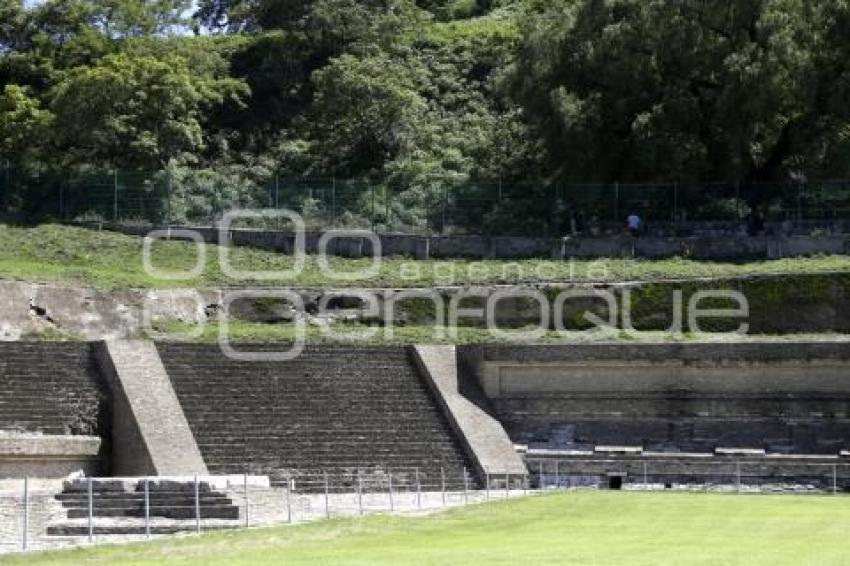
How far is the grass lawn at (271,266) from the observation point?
4503cm

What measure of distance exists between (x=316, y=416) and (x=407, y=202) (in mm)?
15452

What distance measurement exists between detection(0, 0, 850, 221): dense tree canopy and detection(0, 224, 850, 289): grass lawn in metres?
3.15

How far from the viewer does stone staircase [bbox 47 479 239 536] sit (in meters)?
26.9

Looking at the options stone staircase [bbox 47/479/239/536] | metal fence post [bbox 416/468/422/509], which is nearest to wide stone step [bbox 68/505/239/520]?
stone staircase [bbox 47/479/239/536]

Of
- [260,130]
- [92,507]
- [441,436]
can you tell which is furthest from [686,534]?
[260,130]

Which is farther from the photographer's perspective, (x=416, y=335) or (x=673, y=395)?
(x=416, y=335)

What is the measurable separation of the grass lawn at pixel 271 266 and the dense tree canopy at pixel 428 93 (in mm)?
3146

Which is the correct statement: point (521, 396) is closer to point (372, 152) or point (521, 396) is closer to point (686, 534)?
point (686, 534)

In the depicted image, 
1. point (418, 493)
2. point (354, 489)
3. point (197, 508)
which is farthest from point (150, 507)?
point (354, 489)

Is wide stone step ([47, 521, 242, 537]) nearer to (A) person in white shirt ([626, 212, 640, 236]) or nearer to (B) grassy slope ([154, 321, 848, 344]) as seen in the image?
(B) grassy slope ([154, 321, 848, 344])

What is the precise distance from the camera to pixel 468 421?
3800 cm

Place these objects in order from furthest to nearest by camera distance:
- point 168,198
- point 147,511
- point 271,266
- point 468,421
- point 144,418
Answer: point 168,198 → point 271,266 → point 468,421 → point 144,418 → point 147,511

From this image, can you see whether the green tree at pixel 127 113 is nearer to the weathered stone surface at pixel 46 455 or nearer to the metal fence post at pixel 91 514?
the weathered stone surface at pixel 46 455

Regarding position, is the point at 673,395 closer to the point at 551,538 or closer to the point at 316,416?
the point at 316,416
